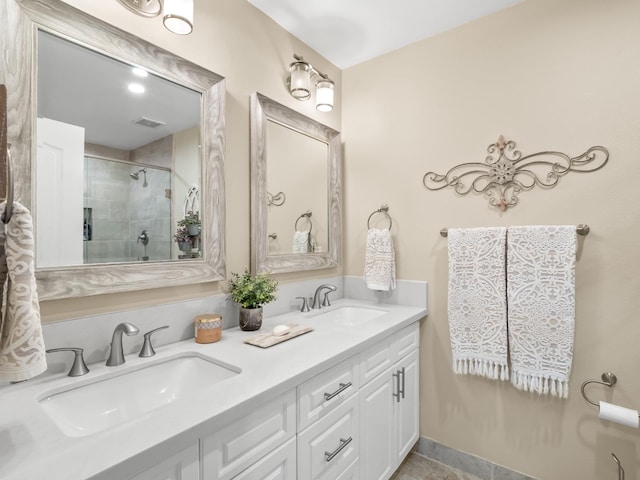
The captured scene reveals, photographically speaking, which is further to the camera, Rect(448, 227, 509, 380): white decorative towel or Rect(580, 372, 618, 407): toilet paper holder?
Rect(448, 227, 509, 380): white decorative towel

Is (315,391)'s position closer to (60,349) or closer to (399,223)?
(60,349)

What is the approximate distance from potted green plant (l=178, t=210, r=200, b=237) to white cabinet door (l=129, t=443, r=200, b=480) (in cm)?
84

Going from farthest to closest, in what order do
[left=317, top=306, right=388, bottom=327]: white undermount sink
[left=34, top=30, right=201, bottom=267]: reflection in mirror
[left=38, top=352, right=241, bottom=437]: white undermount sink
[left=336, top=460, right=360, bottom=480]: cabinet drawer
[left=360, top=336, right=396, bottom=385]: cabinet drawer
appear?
[left=317, top=306, right=388, bottom=327]: white undermount sink, [left=360, top=336, right=396, bottom=385]: cabinet drawer, [left=336, top=460, right=360, bottom=480]: cabinet drawer, [left=34, top=30, right=201, bottom=267]: reflection in mirror, [left=38, top=352, right=241, bottom=437]: white undermount sink

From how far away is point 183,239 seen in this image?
1340 mm

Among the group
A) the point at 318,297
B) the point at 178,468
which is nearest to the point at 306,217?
the point at 318,297

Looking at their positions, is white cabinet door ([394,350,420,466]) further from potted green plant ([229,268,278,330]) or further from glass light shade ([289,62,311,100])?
glass light shade ([289,62,311,100])

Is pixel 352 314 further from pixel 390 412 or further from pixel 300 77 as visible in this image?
pixel 300 77

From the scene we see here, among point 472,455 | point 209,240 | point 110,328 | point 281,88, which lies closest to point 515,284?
point 472,455

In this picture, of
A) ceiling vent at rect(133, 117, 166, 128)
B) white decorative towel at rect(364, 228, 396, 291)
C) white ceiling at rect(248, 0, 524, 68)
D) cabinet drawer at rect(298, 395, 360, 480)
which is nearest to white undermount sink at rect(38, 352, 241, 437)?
cabinet drawer at rect(298, 395, 360, 480)

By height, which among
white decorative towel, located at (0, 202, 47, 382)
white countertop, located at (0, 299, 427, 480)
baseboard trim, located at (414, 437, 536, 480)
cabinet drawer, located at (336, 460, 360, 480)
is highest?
white decorative towel, located at (0, 202, 47, 382)

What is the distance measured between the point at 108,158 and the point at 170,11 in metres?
0.57

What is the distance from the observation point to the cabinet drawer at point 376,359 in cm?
138

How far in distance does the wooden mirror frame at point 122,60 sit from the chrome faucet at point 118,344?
5.7 inches

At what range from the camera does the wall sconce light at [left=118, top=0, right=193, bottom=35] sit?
1.15 m
